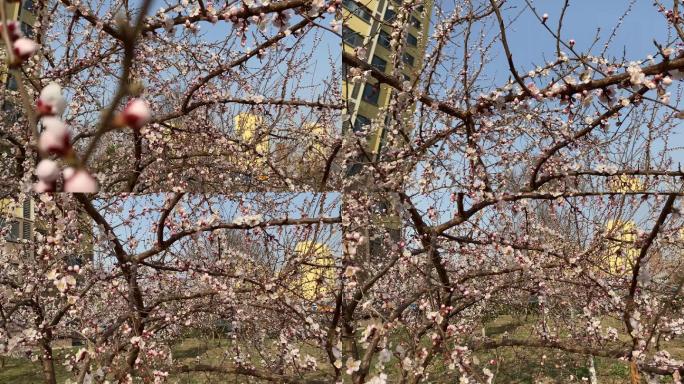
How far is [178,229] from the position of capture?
4.15 m

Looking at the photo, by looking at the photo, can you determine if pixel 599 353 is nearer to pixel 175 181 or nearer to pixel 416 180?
pixel 416 180

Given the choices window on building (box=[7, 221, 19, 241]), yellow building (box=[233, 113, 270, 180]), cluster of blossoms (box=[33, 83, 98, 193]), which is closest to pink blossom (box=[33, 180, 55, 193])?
cluster of blossoms (box=[33, 83, 98, 193])

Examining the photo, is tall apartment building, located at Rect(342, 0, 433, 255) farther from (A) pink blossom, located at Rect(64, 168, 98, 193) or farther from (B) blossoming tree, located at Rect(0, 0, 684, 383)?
(A) pink blossom, located at Rect(64, 168, 98, 193)

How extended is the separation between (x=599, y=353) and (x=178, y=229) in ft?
9.67

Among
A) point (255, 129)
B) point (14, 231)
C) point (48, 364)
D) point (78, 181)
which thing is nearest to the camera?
point (78, 181)

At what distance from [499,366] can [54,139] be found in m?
6.15

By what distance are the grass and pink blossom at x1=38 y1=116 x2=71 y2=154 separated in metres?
5.59

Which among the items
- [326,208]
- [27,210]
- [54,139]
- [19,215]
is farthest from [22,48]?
[27,210]

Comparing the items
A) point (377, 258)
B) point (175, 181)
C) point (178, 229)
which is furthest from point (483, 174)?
point (377, 258)

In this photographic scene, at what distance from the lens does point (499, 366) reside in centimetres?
611

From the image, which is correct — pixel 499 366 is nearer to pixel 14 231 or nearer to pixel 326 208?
pixel 326 208

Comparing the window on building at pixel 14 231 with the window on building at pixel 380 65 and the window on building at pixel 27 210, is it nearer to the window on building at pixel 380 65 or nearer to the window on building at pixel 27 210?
the window on building at pixel 27 210

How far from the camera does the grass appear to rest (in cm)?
697

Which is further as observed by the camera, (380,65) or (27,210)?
(27,210)
